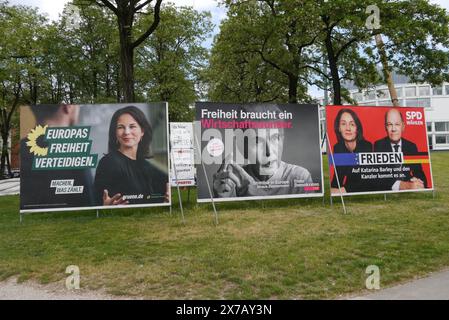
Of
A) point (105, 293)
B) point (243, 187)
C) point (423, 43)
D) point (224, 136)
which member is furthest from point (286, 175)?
point (423, 43)

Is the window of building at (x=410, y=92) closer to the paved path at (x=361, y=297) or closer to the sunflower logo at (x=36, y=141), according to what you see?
the sunflower logo at (x=36, y=141)

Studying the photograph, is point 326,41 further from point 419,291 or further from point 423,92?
point 423,92

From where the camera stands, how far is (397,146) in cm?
1299

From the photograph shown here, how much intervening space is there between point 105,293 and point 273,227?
4518 mm

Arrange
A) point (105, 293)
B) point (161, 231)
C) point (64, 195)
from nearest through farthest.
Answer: point (105, 293)
point (161, 231)
point (64, 195)

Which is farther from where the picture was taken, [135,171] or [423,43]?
[423,43]

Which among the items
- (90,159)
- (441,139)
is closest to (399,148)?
(90,159)

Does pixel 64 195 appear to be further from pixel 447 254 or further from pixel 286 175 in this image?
pixel 447 254

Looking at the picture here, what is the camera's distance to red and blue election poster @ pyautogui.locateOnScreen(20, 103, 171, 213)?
10867 mm

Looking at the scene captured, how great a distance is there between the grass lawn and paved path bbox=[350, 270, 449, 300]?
0.80 feet

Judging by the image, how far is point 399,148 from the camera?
1300 centimetres

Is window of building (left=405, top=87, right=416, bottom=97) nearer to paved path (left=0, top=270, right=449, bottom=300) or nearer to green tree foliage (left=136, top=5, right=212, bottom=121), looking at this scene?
green tree foliage (left=136, top=5, right=212, bottom=121)

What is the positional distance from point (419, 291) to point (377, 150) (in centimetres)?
784

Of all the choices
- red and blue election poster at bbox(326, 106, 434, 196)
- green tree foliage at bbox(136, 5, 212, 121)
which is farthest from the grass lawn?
green tree foliage at bbox(136, 5, 212, 121)
